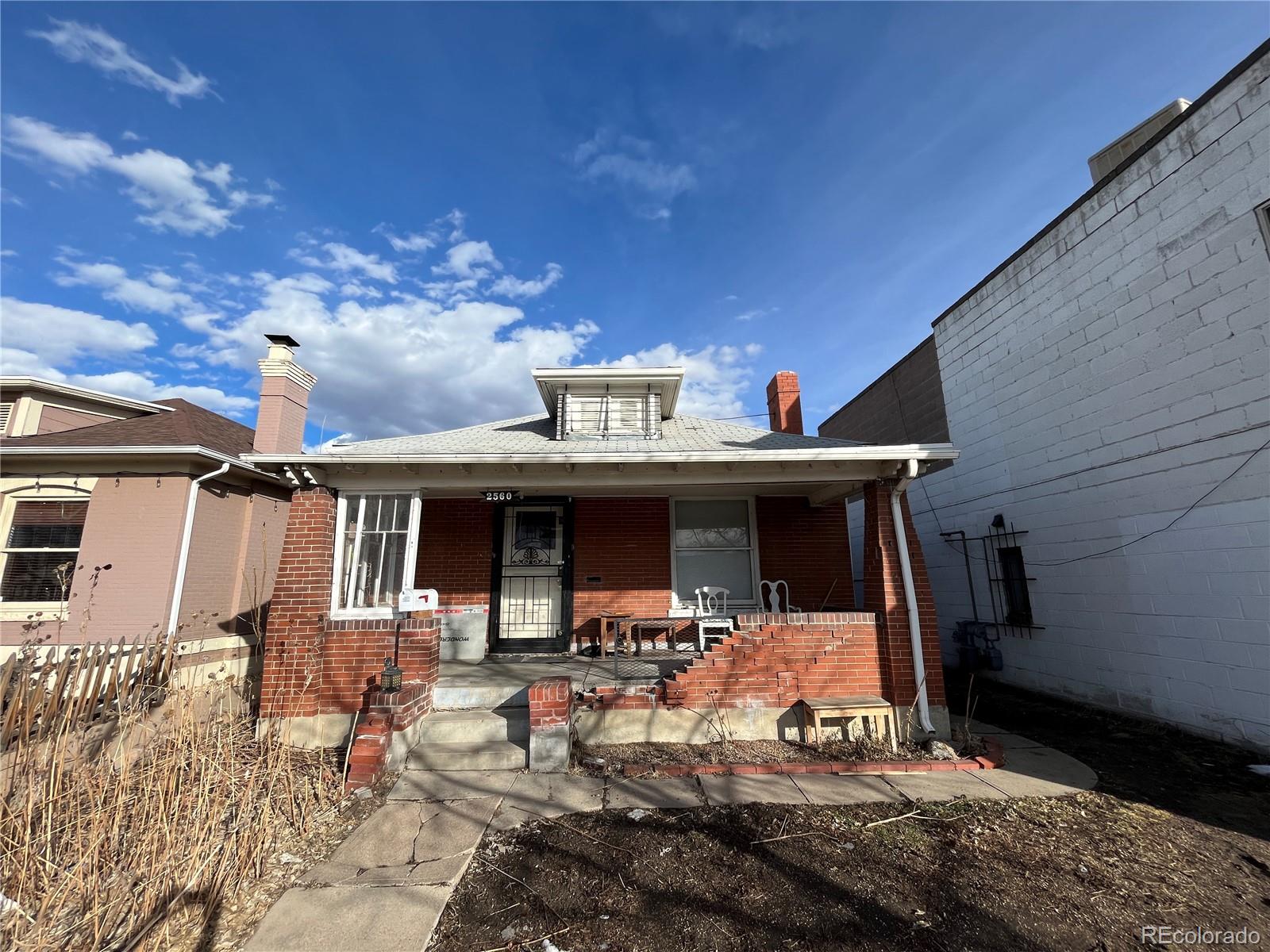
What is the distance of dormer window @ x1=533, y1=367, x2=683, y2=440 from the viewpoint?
8242 mm

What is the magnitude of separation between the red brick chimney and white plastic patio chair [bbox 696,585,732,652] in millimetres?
3348

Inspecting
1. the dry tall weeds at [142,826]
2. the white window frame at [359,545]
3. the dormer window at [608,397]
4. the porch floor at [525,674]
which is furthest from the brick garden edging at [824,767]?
the dormer window at [608,397]

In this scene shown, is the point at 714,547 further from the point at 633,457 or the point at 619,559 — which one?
the point at 633,457

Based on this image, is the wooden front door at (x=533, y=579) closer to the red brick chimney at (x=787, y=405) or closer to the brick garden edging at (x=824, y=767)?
the brick garden edging at (x=824, y=767)

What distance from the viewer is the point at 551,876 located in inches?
129

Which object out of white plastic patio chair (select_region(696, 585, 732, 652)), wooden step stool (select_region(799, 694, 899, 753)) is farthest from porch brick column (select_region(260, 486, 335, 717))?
wooden step stool (select_region(799, 694, 899, 753))

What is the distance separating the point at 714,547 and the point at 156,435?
901cm

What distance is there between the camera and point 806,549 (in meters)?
8.26

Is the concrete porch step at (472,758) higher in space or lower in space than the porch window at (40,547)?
lower

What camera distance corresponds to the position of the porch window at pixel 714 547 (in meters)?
8.12

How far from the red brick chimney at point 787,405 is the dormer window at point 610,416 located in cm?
252

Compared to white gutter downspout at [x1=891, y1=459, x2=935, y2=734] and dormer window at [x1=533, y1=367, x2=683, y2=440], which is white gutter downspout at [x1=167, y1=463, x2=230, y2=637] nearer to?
dormer window at [x1=533, y1=367, x2=683, y2=440]

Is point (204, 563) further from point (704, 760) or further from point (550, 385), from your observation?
point (704, 760)

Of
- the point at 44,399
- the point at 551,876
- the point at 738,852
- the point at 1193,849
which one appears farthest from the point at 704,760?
the point at 44,399
